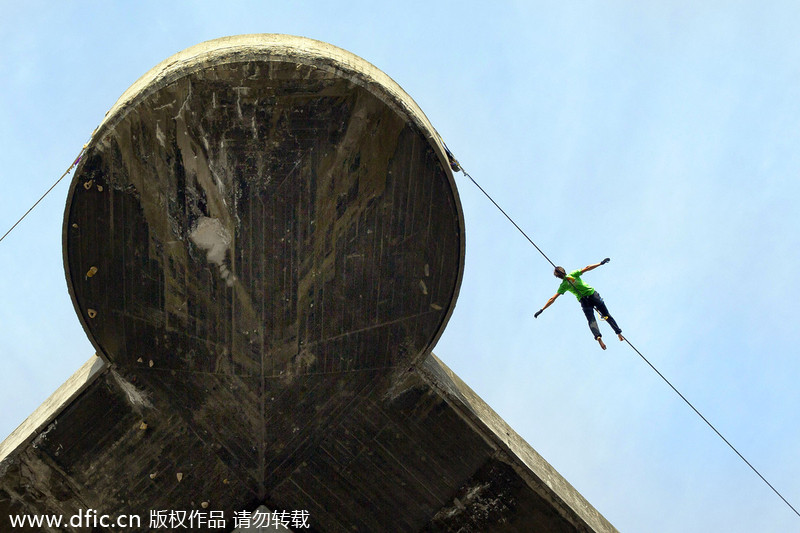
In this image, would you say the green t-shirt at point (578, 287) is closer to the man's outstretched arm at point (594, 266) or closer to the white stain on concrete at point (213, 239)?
the man's outstretched arm at point (594, 266)

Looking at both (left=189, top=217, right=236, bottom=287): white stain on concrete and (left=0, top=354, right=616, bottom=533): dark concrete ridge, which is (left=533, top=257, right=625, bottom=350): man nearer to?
(left=0, top=354, right=616, bottom=533): dark concrete ridge

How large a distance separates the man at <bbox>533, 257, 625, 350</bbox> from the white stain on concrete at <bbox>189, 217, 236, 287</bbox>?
6171mm

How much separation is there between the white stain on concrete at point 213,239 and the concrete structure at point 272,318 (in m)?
0.03

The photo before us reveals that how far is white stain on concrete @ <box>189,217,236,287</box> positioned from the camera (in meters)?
12.9

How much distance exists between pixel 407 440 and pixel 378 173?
4845 millimetres

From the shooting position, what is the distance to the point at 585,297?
16.0 metres

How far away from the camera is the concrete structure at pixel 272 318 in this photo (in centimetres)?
1241

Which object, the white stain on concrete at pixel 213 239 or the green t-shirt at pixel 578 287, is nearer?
the white stain on concrete at pixel 213 239

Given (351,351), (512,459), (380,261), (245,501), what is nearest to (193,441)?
(245,501)

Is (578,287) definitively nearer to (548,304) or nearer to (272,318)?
(548,304)

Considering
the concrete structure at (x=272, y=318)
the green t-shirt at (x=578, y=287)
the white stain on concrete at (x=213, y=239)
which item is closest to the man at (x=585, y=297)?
the green t-shirt at (x=578, y=287)

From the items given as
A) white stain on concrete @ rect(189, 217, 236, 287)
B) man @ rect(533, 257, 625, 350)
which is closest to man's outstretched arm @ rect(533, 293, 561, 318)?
man @ rect(533, 257, 625, 350)

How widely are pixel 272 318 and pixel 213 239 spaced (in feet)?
5.37

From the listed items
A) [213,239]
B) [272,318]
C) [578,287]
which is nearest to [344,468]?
[272,318]
